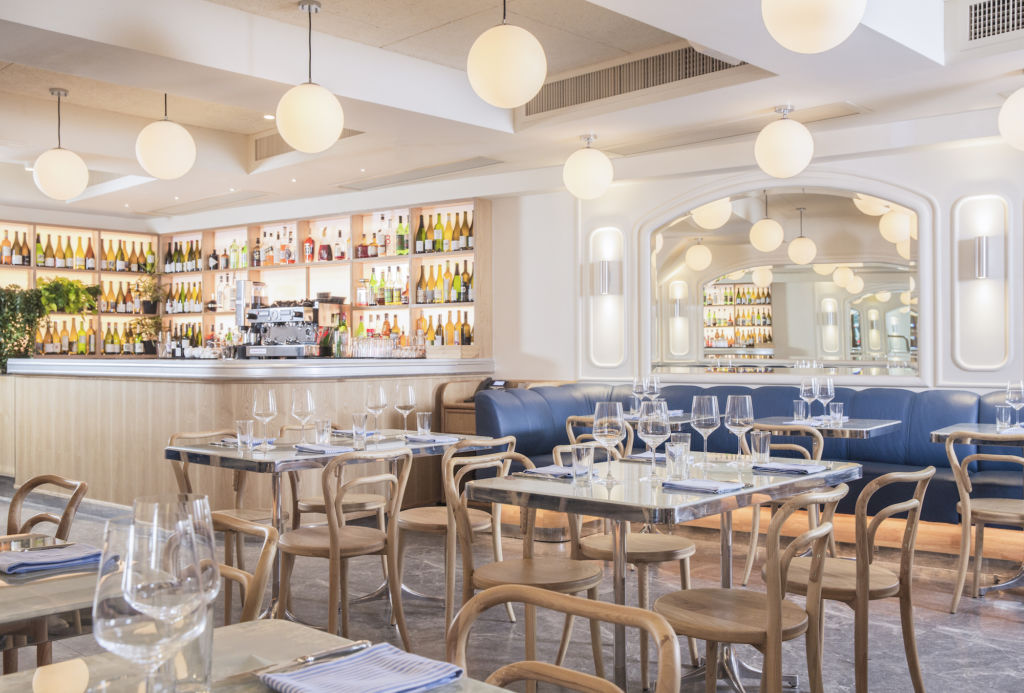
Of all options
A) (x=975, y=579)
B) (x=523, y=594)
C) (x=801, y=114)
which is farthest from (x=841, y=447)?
(x=523, y=594)

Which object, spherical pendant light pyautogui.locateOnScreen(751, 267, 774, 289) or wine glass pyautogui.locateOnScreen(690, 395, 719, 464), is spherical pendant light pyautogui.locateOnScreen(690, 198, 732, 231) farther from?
wine glass pyautogui.locateOnScreen(690, 395, 719, 464)

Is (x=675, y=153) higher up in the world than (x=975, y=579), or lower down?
higher up

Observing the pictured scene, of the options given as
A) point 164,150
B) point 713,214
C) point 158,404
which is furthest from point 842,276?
point 158,404

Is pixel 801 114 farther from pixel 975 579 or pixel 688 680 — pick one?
pixel 688 680

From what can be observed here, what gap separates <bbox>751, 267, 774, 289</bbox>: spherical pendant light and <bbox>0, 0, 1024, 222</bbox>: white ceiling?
1.03 meters

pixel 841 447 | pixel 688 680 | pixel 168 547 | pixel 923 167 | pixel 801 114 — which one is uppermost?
pixel 801 114

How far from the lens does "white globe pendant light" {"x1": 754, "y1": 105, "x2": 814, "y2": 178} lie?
17.5 ft

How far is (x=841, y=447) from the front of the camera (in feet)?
20.8

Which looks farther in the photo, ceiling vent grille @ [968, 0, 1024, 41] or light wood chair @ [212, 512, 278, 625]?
ceiling vent grille @ [968, 0, 1024, 41]

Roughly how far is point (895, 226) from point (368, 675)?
20.5 feet

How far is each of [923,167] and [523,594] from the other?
229 inches

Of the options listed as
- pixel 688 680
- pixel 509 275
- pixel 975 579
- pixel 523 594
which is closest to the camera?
pixel 523 594

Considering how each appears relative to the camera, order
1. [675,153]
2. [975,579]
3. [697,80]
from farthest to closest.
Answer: [675,153]
[697,80]
[975,579]

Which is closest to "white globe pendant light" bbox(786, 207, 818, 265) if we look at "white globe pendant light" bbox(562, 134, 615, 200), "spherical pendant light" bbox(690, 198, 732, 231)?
"spherical pendant light" bbox(690, 198, 732, 231)
